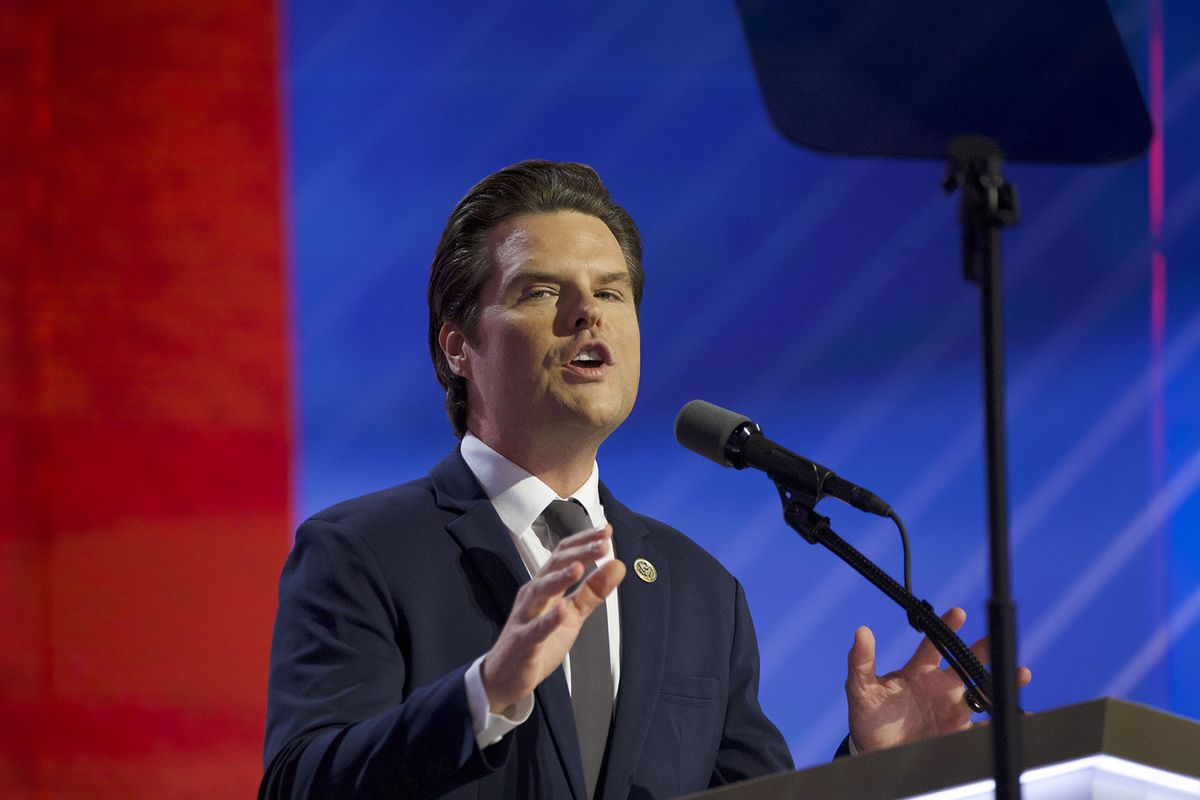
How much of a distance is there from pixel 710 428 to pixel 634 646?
343 millimetres

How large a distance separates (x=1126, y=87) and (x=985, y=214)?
2457 millimetres

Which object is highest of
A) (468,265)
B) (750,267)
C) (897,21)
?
(897,21)

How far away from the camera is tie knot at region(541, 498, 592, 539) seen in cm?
179

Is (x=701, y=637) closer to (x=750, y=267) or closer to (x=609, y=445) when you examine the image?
(x=609, y=445)

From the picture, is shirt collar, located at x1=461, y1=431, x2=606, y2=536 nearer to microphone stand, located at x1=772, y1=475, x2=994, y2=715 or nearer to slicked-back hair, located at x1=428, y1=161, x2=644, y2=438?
slicked-back hair, located at x1=428, y1=161, x2=644, y2=438

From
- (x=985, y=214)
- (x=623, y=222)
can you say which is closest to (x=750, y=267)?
(x=623, y=222)

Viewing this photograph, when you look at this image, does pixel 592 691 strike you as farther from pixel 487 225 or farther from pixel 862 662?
pixel 487 225

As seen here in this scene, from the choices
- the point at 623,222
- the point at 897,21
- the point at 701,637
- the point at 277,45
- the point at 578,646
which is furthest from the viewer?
the point at 277,45

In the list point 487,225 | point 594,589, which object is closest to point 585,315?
point 487,225

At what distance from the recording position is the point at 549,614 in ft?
4.12

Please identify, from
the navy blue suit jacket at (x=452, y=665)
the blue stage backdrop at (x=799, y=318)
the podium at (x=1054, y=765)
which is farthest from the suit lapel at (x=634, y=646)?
the blue stage backdrop at (x=799, y=318)

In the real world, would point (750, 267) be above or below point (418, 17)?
below

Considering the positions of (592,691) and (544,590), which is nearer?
(544,590)

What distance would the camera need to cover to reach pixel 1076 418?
124 inches
